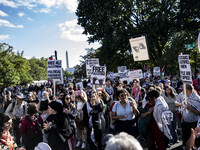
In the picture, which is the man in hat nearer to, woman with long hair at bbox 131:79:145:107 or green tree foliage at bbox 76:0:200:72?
woman with long hair at bbox 131:79:145:107

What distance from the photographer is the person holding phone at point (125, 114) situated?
444 cm

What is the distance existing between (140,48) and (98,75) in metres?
2.31

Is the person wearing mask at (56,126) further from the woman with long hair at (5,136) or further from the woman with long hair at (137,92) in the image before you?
the woman with long hair at (137,92)

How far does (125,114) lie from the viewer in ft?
14.6

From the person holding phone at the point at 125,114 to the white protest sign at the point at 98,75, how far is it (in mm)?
2470

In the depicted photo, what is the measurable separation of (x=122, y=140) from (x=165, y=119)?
3.06 meters

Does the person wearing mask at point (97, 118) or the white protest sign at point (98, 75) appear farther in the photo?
the white protest sign at point (98, 75)

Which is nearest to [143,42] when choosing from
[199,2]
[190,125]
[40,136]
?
[190,125]

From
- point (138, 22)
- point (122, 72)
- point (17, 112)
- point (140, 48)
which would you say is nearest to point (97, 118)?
point (17, 112)

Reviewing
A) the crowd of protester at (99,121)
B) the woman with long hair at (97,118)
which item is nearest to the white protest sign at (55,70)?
the crowd of protester at (99,121)

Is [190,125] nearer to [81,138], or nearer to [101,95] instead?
[101,95]

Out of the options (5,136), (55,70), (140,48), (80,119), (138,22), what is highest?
(138,22)

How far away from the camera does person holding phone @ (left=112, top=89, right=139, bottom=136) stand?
4.44 m

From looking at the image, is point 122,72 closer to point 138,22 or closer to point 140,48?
point 140,48
